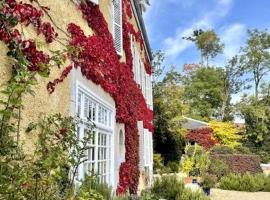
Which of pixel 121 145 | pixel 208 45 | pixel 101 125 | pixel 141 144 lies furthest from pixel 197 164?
pixel 208 45

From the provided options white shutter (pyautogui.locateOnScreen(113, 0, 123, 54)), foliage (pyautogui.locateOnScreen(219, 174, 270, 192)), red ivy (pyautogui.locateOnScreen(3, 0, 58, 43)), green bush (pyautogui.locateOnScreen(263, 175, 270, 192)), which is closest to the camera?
red ivy (pyautogui.locateOnScreen(3, 0, 58, 43))

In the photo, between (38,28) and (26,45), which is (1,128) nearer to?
(26,45)

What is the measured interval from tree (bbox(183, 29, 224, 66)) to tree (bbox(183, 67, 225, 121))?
439 cm

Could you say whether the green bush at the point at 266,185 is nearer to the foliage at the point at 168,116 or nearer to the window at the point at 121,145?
the foliage at the point at 168,116

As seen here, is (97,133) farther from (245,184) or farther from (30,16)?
(245,184)

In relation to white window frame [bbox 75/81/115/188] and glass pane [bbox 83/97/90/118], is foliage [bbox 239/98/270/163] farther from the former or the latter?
glass pane [bbox 83/97/90/118]

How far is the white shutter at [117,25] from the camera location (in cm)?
1214

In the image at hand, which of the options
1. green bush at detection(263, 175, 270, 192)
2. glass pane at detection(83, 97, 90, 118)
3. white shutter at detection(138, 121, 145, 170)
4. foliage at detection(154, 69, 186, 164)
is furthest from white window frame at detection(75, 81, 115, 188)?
foliage at detection(154, 69, 186, 164)

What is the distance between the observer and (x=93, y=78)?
348 inches

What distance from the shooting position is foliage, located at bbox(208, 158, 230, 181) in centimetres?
2269

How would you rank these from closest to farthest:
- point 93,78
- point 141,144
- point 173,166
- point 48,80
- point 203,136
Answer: point 48,80, point 93,78, point 141,144, point 173,166, point 203,136

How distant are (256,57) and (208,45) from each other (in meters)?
8.15

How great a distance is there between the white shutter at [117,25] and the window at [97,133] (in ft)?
7.93

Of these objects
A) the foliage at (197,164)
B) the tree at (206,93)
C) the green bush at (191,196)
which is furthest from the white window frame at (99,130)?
the tree at (206,93)
